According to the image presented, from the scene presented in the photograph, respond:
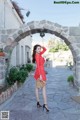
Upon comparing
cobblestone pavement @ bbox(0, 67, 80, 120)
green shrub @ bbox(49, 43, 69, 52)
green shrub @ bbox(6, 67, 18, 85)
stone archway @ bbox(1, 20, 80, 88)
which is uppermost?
green shrub @ bbox(49, 43, 69, 52)

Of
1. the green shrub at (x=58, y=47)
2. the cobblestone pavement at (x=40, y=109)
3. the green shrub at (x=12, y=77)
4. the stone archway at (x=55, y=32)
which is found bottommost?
the cobblestone pavement at (x=40, y=109)

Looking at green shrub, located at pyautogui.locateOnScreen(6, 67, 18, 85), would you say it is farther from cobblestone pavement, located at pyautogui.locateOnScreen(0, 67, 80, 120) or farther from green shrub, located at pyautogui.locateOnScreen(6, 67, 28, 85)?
cobblestone pavement, located at pyautogui.locateOnScreen(0, 67, 80, 120)

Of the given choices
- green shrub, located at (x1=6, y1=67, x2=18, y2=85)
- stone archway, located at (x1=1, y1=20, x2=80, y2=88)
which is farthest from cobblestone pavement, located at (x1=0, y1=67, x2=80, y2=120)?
stone archway, located at (x1=1, y1=20, x2=80, y2=88)

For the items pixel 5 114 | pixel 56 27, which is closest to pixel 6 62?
pixel 56 27

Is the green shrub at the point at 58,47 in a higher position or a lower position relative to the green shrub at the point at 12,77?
higher

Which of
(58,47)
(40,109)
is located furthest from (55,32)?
(58,47)

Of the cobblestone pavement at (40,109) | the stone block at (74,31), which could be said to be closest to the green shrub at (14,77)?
the cobblestone pavement at (40,109)

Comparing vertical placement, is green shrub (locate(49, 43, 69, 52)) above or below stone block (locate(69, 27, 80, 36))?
above

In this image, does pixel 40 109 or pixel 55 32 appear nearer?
pixel 40 109

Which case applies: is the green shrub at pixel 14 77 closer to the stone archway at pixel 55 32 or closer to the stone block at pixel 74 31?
the stone archway at pixel 55 32

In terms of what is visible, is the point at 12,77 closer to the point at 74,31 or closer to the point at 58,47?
the point at 74,31

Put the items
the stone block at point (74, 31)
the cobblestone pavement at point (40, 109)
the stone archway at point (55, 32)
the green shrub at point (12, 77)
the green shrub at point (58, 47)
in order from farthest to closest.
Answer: the green shrub at point (58, 47), the green shrub at point (12, 77), the stone block at point (74, 31), the stone archway at point (55, 32), the cobblestone pavement at point (40, 109)

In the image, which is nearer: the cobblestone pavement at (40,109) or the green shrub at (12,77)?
the cobblestone pavement at (40,109)

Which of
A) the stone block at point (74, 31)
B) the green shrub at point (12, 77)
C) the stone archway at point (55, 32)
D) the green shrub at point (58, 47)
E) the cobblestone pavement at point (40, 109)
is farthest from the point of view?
the green shrub at point (58, 47)
